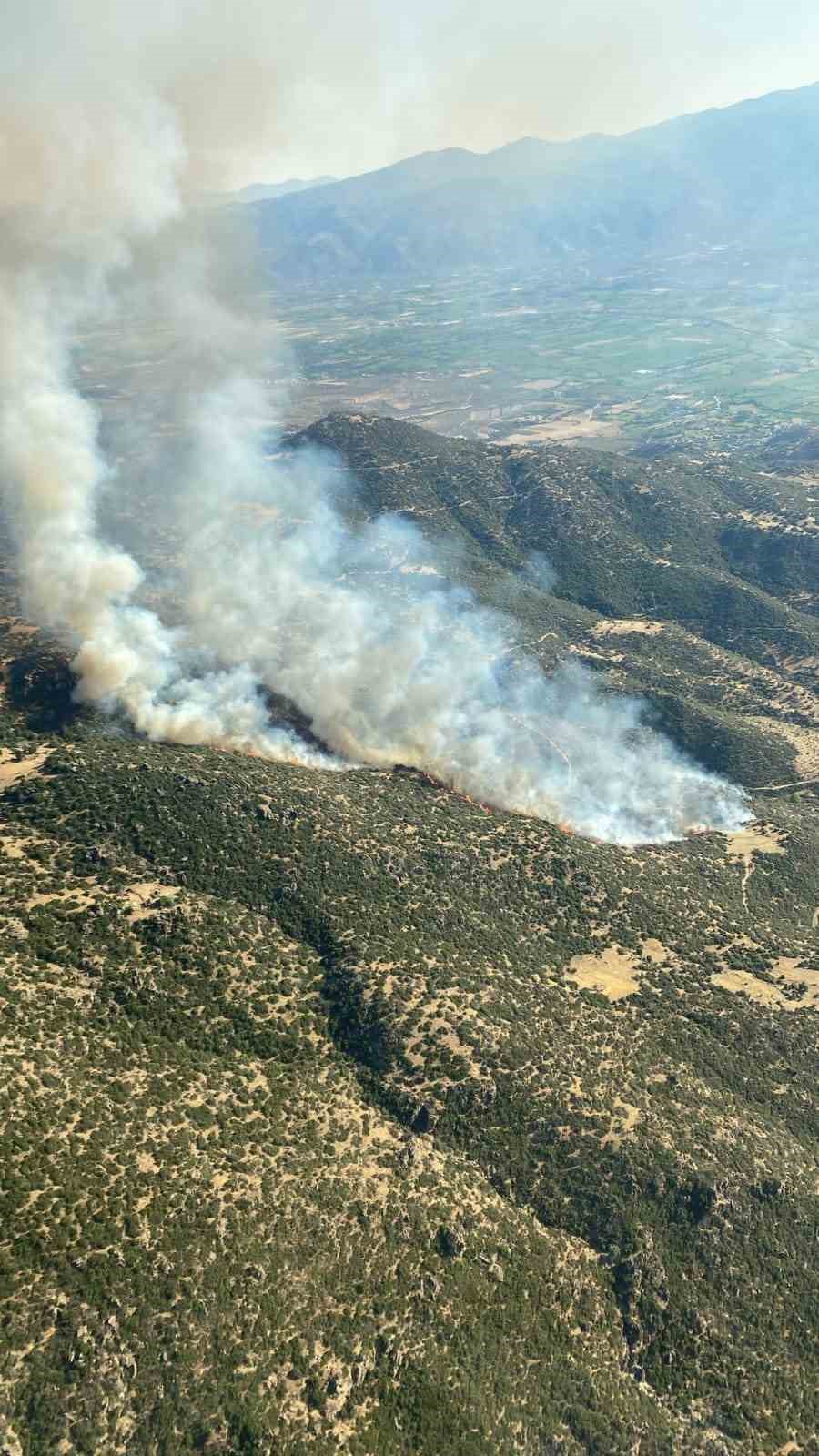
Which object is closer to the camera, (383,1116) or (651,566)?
(383,1116)

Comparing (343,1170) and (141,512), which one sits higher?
A: (141,512)

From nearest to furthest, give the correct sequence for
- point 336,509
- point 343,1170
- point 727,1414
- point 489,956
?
point 727,1414 < point 343,1170 < point 489,956 < point 336,509

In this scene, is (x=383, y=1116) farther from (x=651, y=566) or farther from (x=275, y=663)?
(x=651, y=566)

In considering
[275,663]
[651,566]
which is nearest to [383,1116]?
[275,663]

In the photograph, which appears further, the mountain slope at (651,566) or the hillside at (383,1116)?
the mountain slope at (651,566)

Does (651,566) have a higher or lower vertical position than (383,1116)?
higher

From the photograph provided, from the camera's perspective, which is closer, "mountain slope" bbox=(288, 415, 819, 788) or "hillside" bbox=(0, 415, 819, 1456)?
"hillside" bbox=(0, 415, 819, 1456)

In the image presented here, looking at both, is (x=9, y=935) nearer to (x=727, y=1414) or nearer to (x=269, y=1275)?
(x=269, y=1275)

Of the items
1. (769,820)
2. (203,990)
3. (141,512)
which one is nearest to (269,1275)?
(203,990)
